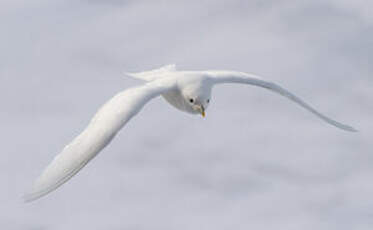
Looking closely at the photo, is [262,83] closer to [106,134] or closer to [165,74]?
[165,74]

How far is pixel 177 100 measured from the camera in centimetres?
1552

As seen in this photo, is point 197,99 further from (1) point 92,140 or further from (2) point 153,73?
(1) point 92,140

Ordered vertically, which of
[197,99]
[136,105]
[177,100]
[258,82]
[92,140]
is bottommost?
[92,140]

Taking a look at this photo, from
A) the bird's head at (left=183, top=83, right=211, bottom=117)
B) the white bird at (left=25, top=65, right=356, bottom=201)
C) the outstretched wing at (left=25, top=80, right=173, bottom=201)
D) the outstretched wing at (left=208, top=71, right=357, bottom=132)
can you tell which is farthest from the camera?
the outstretched wing at (left=208, top=71, right=357, bottom=132)

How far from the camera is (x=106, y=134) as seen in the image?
1216 centimetres

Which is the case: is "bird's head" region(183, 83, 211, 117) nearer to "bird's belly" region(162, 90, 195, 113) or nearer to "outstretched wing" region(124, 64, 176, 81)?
"bird's belly" region(162, 90, 195, 113)

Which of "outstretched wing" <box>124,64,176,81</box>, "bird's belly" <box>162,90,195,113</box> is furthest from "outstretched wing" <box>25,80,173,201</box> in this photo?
"outstretched wing" <box>124,64,176,81</box>

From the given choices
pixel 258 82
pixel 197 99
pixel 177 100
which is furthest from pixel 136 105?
pixel 258 82

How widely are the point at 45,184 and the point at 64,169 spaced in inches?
16.2

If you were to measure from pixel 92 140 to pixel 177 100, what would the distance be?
3.71m

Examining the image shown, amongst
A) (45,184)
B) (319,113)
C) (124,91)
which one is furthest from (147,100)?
(319,113)

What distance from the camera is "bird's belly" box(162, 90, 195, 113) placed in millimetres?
15336

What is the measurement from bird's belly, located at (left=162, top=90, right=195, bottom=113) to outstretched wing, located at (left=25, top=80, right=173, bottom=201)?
72.4 inches

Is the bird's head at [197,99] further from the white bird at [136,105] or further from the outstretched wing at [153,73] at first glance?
the outstretched wing at [153,73]
